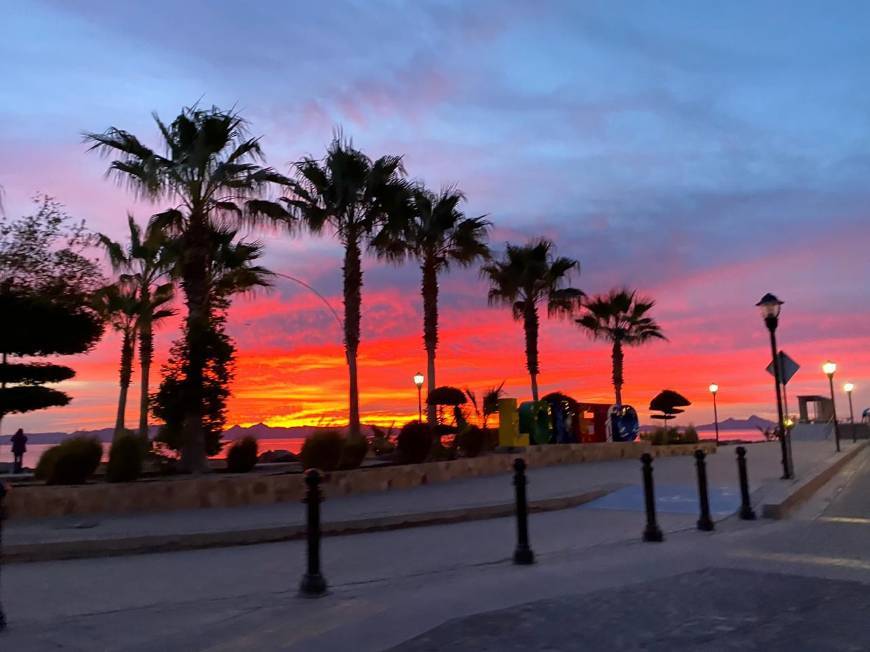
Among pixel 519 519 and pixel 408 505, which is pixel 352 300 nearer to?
pixel 408 505

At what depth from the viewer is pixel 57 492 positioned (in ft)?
41.1

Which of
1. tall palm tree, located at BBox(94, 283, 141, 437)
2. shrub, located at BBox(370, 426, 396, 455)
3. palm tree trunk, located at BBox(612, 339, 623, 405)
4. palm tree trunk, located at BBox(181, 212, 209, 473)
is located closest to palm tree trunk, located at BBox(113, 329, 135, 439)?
tall palm tree, located at BBox(94, 283, 141, 437)

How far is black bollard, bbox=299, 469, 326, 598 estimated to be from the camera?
670 centimetres

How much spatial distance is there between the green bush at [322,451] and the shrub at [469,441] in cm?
624

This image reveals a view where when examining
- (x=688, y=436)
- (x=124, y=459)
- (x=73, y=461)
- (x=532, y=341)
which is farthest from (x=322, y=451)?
(x=688, y=436)

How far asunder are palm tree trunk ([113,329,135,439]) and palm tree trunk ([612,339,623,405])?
2526cm

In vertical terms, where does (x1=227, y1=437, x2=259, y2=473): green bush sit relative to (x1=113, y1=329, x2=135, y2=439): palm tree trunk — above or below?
below

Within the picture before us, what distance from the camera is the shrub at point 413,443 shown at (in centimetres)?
1908

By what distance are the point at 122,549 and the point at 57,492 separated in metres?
3.92

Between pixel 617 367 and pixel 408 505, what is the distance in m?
30.0

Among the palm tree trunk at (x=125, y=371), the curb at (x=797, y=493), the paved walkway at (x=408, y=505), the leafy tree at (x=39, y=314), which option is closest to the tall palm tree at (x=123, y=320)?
the palm tree trunk at (x=125, y=371)

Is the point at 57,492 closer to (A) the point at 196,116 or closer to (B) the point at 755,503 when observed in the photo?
(A) the point at 196,116

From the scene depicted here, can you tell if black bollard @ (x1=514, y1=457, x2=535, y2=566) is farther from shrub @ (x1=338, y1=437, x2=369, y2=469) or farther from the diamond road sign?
the diamond road sign

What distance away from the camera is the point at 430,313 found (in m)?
29.1
